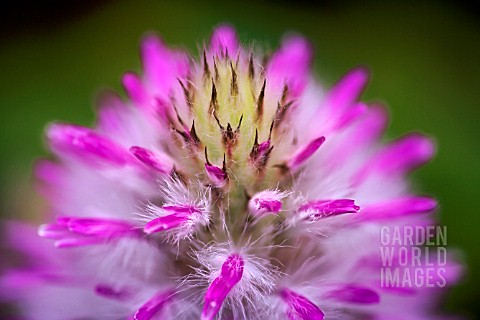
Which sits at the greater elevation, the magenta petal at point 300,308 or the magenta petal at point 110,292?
the magenta petal at point 300,308

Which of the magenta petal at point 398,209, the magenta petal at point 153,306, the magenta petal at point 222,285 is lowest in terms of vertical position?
the magenta petal at point 153,306

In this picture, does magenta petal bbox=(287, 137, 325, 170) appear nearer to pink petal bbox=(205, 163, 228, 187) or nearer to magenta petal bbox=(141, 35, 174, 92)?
pink petal bbox=(205, 163, 228, 187)

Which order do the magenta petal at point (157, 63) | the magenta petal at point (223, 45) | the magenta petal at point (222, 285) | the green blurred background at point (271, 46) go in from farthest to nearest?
the green blurred background at point (271, 46), the magenta petal at point (157, 63), the magenta petal at point (223, 45), the magenta petal at point (222, 285)

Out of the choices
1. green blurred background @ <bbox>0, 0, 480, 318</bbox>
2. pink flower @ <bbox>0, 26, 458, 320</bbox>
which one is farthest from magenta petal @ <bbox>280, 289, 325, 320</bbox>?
green blurred background @ <bbox>0, 0, 480, 318</bbox>

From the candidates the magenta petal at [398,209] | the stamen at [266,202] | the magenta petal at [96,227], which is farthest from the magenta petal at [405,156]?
the magenta petal at [96,227]

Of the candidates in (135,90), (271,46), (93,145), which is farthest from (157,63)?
(271,46)

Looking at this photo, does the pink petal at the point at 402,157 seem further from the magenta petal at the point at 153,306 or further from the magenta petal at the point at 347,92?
the magenta petal at the point at 153,306

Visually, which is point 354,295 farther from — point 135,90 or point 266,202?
point 135,90

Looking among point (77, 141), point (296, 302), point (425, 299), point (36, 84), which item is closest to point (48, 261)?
point (77, 141)
